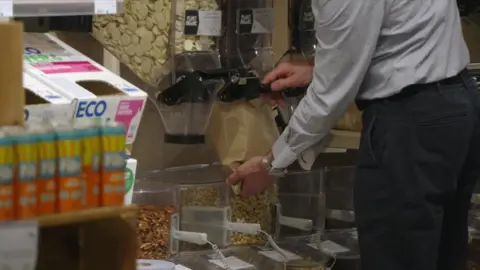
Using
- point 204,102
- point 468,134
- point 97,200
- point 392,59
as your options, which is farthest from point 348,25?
point 97,200

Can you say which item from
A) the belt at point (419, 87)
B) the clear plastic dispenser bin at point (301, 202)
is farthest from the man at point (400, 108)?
the clear plastic dispenser bin at point (301, 202)

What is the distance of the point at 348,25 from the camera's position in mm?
1637

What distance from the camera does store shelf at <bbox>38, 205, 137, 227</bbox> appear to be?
1.17 meters

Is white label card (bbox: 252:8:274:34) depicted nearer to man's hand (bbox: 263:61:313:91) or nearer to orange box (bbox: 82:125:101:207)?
man's hand (bbox: 263:61:313:91)

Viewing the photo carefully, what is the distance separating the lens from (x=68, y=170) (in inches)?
47.6

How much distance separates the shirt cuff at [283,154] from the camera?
1.84m

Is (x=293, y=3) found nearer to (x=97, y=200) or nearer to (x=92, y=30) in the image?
(x=92, y=30)

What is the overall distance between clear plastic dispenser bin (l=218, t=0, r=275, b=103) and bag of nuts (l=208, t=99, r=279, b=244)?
53 millimetres

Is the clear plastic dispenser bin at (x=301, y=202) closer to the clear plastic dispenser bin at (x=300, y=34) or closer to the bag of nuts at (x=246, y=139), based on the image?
the bag of nuts at (x=246, y=139)

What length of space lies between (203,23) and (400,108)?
66 centimetres

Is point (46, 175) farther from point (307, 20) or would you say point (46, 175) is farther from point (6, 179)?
point (307, 20)

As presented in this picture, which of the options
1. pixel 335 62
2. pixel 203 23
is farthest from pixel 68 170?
pixel 203 23

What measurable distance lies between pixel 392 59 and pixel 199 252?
76cm

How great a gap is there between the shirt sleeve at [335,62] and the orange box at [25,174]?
2.43ft
